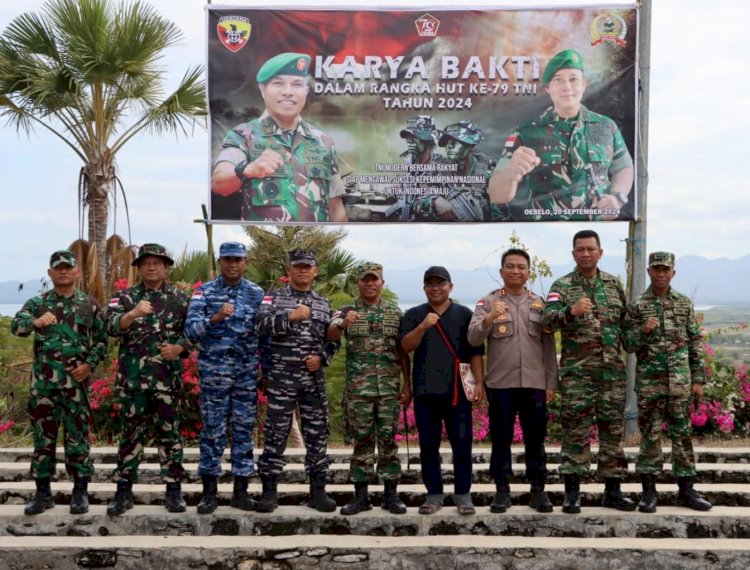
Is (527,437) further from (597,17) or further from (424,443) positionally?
(597,17)

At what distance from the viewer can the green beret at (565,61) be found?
27.7ft

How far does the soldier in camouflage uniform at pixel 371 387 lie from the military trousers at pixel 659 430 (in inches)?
64.3

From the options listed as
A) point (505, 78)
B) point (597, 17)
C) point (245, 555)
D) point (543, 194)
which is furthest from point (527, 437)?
point (597, 17)

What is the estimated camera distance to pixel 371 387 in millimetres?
5582

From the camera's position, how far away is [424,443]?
5.62m

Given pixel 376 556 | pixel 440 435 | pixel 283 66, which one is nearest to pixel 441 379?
pixel 440 435

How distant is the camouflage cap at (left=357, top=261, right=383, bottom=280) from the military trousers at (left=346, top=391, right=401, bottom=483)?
0.78 metres

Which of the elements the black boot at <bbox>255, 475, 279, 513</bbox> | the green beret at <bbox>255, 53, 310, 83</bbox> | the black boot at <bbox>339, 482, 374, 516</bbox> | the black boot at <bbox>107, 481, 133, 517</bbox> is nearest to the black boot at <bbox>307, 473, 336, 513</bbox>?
the black boot at <bbox>339, 482, 374, 516</bbox>

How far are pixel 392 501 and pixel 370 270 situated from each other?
1.54m

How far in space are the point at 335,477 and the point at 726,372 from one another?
5.00m

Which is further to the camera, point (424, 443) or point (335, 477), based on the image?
point (335, 477)

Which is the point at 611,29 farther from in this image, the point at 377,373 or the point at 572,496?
the point at 572,496

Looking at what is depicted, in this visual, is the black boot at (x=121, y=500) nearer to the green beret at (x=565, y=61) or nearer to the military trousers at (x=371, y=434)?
the military trousers at (x=371, y=434)

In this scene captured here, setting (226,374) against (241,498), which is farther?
(241,498)
